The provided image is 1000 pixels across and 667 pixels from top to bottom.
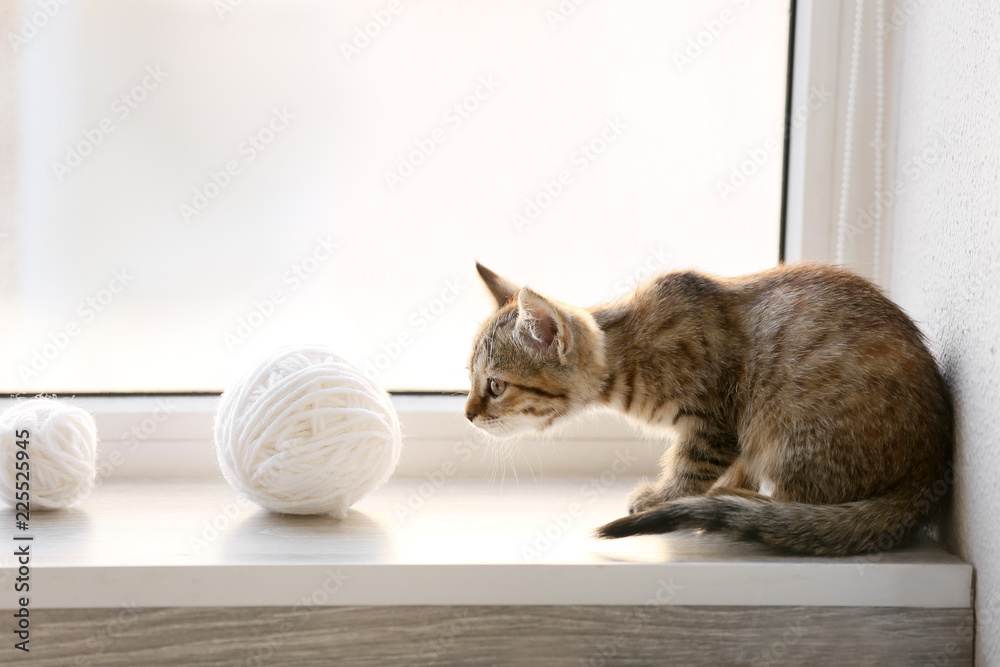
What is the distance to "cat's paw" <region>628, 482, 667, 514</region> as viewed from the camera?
1113 mm

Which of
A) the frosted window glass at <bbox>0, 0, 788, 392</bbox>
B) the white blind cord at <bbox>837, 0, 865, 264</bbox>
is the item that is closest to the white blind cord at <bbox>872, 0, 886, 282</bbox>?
the white blind cord at <bbox>837, 0, 865, 264</bbox>

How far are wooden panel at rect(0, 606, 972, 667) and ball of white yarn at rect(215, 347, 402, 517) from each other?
0.64 ft

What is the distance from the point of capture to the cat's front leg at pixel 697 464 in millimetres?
1073

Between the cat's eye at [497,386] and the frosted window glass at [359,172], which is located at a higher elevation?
the frosted window glass at [359,172]

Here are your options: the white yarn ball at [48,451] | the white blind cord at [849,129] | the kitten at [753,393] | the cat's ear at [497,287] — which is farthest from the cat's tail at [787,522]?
the white yarn ball at [48,451]

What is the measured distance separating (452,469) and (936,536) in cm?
70

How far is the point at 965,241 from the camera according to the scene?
97 cm

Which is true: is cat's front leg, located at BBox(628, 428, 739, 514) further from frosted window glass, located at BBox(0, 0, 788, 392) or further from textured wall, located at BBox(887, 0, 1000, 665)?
frosted window glass, located at BBox(0, 0, 788, 392)

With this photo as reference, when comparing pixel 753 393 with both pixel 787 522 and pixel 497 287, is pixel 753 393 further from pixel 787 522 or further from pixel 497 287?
pixel 497 287

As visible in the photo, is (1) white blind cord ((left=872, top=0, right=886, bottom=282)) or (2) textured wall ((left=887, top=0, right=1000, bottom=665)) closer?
(2) textured wall ((left=887, top=0, right=1000, bottom=665))

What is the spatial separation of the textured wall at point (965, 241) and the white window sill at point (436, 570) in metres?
0.06

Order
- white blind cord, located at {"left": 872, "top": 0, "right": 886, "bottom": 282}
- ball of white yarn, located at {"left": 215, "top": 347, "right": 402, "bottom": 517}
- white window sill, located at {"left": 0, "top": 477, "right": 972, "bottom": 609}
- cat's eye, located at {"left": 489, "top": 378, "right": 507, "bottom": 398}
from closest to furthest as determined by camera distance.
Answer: white window sill, located at {"left": 0, "top": 477, "right": 972, "bottom": 609} < ball of white yarn, located at {"left": 215, "top": 347, "right": 402, "bottom": 517} < cat's eye, located at {"left": 489, "top": 378, "right": 507, "bottom": 398} < white blind cord, located at {"left": 872, "top": 0, "right": 886, "bottom": 282}

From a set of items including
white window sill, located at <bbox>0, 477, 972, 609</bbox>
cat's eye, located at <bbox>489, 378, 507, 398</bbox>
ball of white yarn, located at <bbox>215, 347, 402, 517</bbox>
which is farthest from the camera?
cat's eye, located at <bbox>489, 378, 507, 398</bbox>

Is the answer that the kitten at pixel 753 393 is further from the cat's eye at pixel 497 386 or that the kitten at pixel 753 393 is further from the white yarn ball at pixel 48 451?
the white yarn ball at pixel 48 451
